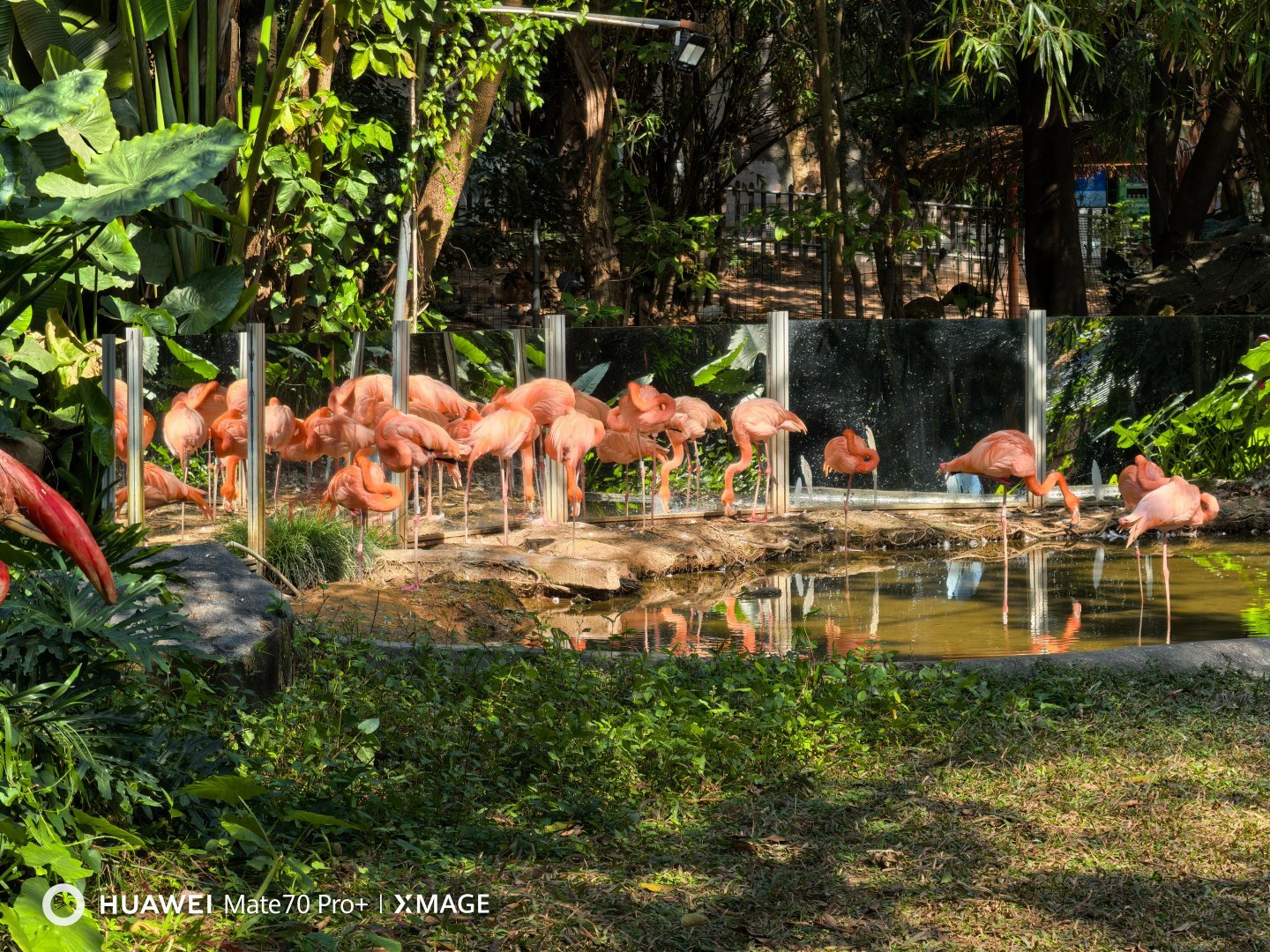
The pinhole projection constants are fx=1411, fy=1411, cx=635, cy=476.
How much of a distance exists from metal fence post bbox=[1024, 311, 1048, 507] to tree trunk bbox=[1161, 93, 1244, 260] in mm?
5666

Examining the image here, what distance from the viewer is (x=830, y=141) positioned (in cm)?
1445

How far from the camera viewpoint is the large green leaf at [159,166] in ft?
13.6

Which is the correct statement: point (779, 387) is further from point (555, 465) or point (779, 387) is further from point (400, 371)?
point (400, 371)

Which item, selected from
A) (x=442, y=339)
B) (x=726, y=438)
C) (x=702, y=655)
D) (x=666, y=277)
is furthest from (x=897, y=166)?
(x=702, y=655)

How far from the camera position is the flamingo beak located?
75.2 inches

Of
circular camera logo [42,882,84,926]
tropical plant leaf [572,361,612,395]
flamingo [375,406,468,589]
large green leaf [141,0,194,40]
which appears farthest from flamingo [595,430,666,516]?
circular camera logo [42,882,84,926]

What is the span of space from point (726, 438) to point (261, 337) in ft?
12.7

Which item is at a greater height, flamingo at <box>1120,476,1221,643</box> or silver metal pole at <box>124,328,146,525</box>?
silver metal pole at <box>124,328,146,525</box>

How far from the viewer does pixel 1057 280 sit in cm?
1410

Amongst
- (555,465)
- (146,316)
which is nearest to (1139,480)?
(555,465)

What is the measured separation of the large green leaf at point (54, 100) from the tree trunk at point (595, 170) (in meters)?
8.30

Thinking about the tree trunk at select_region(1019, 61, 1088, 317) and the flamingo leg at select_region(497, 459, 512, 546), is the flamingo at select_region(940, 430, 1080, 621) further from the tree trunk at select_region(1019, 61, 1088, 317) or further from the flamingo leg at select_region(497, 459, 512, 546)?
the tree trunk at select_region(1019, 61, 1088, 317)

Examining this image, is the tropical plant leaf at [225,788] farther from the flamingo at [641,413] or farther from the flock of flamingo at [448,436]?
the flamingo at [641,413]

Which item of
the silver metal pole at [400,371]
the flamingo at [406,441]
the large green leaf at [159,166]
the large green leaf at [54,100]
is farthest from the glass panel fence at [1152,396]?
the large green leaf at [54,100]
